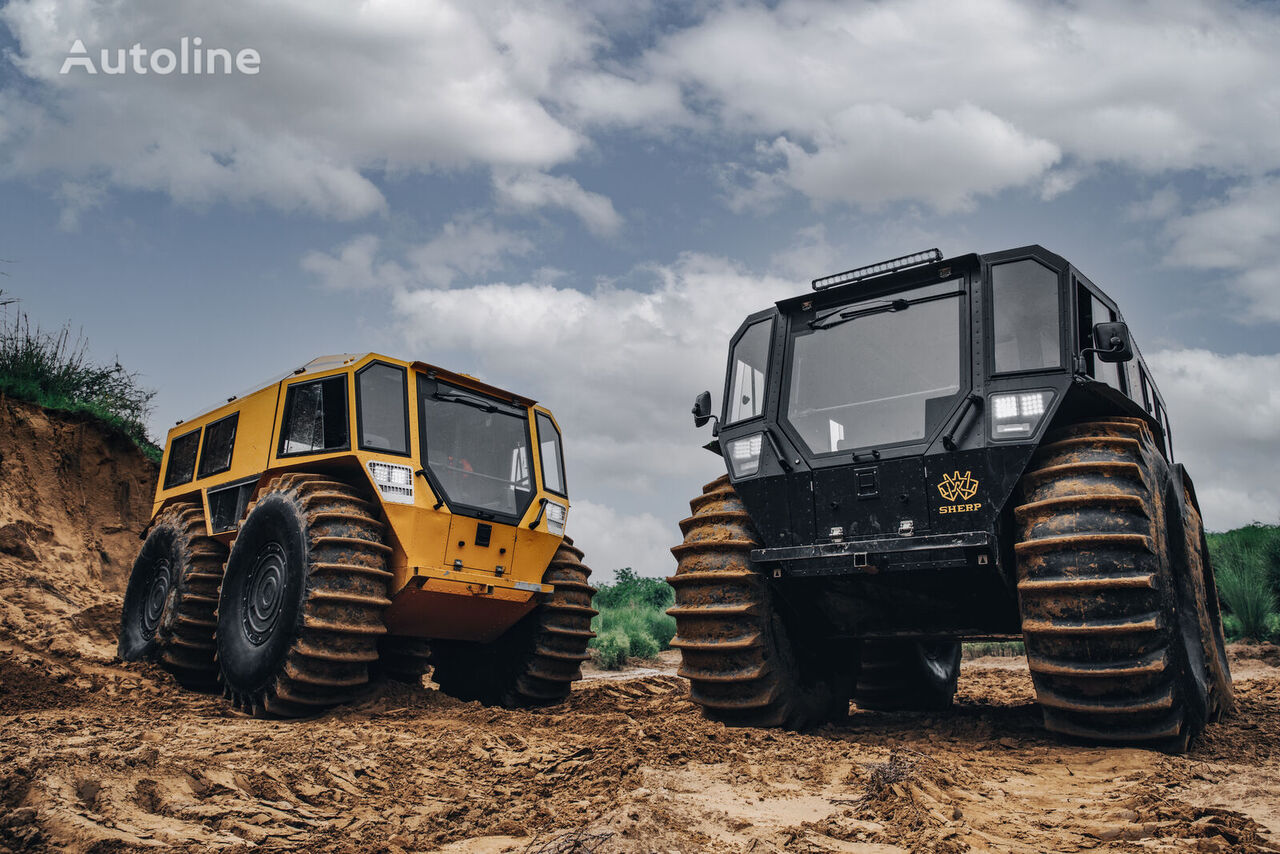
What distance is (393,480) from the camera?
744 cm

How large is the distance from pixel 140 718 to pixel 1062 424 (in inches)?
265

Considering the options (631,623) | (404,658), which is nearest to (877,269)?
(404,658)

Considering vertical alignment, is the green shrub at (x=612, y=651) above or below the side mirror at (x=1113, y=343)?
below

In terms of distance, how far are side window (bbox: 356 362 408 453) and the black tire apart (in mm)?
2087

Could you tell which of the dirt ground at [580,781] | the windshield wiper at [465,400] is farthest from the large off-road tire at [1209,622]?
the windshield wiper at [465,400]

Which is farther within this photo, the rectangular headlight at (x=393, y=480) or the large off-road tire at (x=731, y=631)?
the rectangular headlight at (x=393, y=480)

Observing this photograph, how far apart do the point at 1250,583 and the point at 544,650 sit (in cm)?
1146

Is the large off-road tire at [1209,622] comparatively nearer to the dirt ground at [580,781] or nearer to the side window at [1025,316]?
the dirt ground at [580,781]

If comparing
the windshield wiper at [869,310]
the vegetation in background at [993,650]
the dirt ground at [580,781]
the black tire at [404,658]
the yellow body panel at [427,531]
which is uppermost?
the windshield wiper at [869,310]

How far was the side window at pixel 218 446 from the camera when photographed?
9.45m

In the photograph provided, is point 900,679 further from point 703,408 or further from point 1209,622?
point 703,408

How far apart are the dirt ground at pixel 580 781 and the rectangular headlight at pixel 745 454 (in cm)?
169

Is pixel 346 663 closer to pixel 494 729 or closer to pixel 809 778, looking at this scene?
pixel 494 729

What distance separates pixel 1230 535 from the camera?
17.7 m
